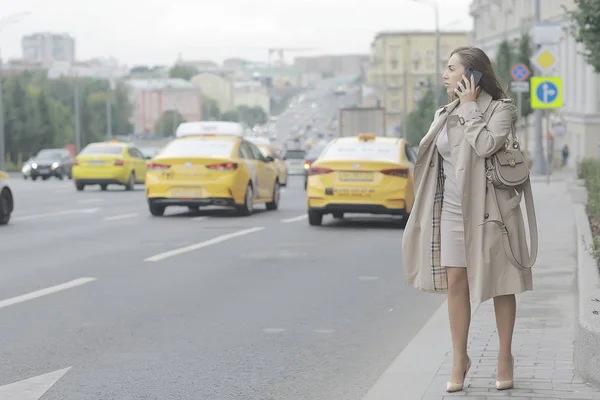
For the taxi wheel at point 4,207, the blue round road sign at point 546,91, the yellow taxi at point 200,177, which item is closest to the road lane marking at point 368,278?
the taxi wheel at point 4,207

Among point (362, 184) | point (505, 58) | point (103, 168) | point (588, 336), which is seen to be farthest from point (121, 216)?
point (505, 58)

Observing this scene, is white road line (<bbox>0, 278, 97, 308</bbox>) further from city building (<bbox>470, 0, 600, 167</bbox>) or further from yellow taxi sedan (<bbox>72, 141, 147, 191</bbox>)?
city building (<bbox>470, 0, 600, 167</bbox>)

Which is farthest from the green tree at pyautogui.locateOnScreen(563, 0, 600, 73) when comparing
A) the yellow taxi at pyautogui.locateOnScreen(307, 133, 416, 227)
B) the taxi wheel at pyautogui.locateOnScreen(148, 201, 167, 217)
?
the taxi wheel at pyautogui.locateOnScreen(148, 201, 167, 217)

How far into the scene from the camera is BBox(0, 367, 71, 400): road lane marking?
700 centimetres

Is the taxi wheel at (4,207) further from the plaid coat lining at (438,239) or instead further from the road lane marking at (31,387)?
the plaid coat lining at (438,239)

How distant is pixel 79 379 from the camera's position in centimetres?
750

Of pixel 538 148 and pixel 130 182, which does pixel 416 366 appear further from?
pixel 538 148

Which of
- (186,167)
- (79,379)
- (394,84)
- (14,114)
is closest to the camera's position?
(79,379)

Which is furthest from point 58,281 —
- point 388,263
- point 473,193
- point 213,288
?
point 473,193

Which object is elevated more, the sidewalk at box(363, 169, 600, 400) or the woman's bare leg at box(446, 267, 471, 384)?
the woman's bare leg at box(446, 267, 471, 384)

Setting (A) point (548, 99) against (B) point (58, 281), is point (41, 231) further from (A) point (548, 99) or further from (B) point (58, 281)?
(A) point (548, 99)

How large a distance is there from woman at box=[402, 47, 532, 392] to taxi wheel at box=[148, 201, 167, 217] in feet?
56.6

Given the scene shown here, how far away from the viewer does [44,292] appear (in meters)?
11.6

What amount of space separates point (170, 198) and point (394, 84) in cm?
15451
